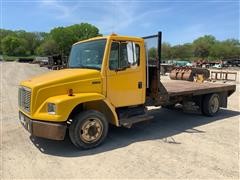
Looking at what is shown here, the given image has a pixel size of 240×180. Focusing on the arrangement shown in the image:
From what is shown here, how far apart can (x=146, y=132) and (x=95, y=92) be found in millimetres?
2008

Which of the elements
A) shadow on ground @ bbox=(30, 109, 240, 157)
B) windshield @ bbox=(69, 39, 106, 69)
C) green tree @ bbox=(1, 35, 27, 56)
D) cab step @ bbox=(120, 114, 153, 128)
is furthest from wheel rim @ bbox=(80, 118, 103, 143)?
green tree @ bbox=(1, 35, 27, 56)

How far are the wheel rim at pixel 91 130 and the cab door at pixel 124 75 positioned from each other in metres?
0.64

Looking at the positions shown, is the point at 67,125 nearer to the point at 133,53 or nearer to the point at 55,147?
the point at 55,147

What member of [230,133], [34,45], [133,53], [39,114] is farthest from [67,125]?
[34,45]

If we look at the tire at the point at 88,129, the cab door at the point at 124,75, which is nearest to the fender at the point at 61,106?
the tire at the point at 88,129

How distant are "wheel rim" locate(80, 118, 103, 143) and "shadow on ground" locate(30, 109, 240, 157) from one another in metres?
0.24

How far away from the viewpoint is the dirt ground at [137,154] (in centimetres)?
456

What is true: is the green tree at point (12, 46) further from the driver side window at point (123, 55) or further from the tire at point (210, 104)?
the driver side window at point (123, 55)

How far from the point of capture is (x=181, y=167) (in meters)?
4.75

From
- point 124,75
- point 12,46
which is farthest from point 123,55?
point 12,46

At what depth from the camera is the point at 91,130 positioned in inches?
225

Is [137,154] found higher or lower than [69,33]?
lower

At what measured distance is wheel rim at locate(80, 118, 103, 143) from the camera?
558 centimetres

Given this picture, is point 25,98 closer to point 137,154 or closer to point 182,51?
point 137,154
